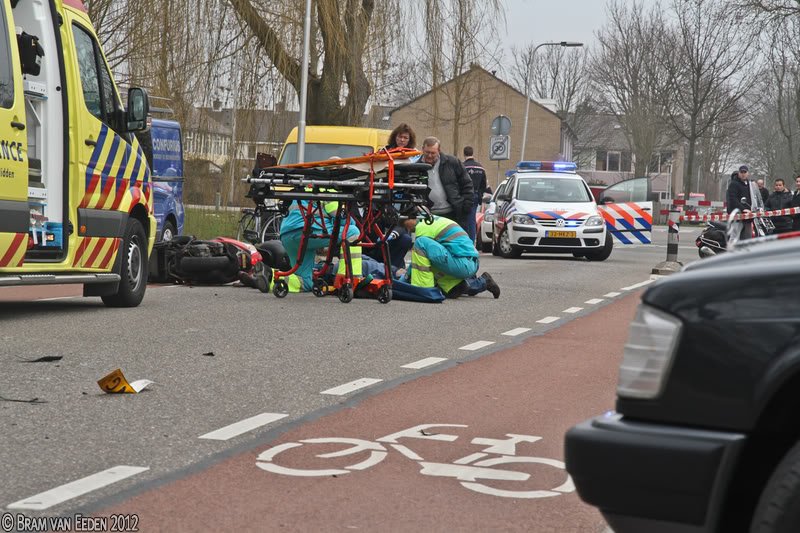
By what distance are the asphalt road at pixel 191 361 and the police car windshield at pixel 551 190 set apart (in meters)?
10.4

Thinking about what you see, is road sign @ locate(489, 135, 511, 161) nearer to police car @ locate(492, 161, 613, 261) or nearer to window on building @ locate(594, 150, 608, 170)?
police car @ locate(492, 161, 613, 261)

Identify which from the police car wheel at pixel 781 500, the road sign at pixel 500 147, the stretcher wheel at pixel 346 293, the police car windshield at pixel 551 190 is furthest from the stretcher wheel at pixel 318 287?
the road sign at pixel 500 147

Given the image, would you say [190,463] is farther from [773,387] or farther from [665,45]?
[665,45]

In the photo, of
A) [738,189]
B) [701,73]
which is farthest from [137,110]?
[701,73]

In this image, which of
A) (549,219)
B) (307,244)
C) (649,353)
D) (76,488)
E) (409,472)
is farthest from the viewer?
(549,219)

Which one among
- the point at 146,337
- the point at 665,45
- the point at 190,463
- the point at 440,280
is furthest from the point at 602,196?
the point at 665,45

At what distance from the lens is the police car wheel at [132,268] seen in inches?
489

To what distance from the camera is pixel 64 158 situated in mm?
11102

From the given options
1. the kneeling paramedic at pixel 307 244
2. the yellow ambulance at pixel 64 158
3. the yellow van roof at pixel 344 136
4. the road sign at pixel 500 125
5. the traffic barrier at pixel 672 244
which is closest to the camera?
the yellow ambulance at pixel 64 158

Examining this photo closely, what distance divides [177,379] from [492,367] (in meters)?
2.20

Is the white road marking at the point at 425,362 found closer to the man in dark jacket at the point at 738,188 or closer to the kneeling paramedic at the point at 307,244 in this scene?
the kneeling paramedic at the point at 307,244

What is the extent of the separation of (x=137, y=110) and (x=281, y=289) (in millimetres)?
2988

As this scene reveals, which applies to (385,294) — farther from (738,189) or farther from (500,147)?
(500,147)

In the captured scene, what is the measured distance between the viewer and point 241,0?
73.8ft
